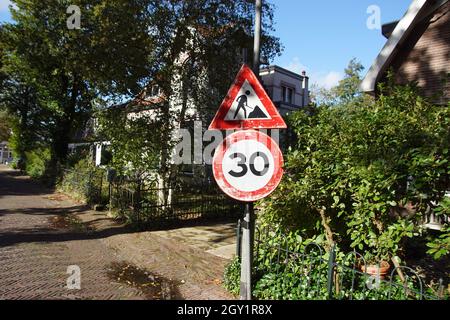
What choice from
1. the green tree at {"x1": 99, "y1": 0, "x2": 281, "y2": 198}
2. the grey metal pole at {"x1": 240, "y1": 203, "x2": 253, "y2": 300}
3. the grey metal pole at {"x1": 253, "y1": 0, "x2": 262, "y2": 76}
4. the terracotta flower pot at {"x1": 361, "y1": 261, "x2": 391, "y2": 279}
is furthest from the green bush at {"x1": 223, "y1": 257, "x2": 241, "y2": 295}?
the green tree at {"x1": 99, "y1": 0, "x2": 281, "y2": 198}

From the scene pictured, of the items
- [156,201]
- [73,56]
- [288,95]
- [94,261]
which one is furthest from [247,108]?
[288,95]

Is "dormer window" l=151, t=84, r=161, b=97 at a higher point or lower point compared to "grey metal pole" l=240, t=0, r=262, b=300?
higher

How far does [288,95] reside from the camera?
30.8 meters

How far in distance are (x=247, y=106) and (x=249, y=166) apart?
66cm

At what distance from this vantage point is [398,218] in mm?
4492

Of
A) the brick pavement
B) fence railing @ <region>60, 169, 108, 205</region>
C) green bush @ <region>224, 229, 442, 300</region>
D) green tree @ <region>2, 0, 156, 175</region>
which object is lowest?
the brick pavement

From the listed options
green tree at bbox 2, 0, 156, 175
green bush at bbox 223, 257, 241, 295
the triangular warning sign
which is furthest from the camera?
green tree at bbox 2, 0, 156, 175

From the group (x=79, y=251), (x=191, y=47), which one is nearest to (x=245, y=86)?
(x=79, y=251)

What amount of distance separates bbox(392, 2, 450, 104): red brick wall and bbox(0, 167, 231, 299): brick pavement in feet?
23.0

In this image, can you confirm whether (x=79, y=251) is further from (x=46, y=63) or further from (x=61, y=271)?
(x=46, y=63)

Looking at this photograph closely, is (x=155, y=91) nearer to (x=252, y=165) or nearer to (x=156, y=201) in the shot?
(x=156, y=201)

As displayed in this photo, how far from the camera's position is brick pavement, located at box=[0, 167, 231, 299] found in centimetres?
572

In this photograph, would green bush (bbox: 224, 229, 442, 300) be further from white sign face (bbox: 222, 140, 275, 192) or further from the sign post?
white sign face (bbox: 222, 140, 275, 192)

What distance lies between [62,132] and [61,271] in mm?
21528
